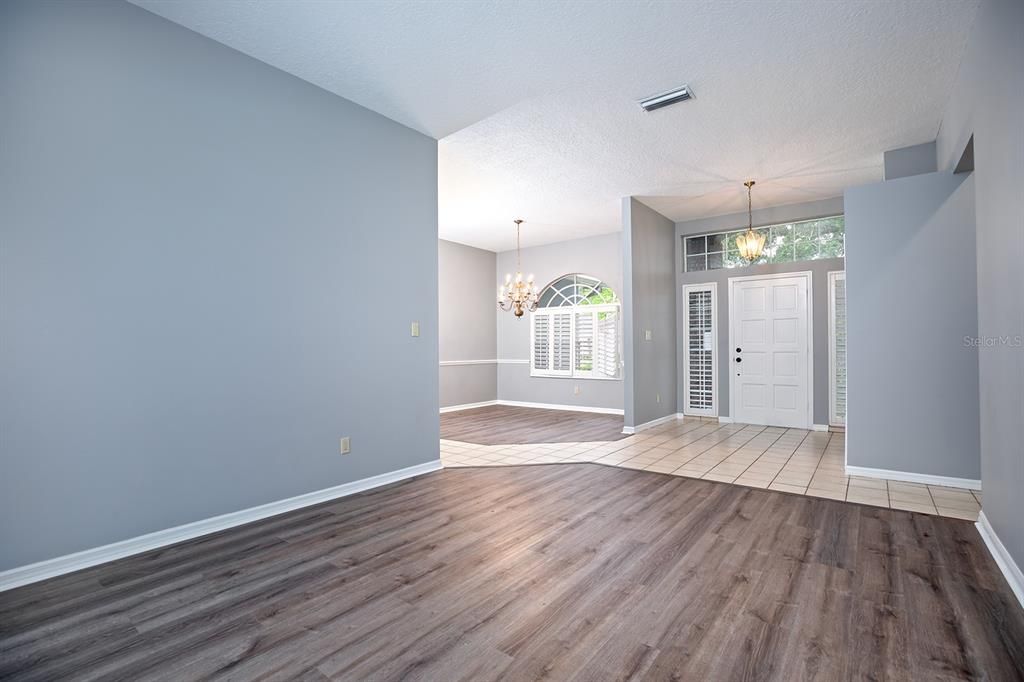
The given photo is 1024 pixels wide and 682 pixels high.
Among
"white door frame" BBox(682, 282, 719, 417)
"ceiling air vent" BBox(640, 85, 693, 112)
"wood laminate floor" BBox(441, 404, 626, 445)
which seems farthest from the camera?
"white door frame" BBox(682, 282, 719, 417)

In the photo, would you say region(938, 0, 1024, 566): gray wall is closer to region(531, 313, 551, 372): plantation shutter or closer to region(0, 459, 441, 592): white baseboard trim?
region(0, 459, 441, 592): white baseboard trim

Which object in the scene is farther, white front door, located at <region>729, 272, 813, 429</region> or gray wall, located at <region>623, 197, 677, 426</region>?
white front door, located at <region>729, 272, 813, 429</region>

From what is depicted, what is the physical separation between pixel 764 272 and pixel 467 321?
4.96m

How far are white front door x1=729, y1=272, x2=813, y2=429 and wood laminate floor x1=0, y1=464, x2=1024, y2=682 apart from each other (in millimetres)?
3532

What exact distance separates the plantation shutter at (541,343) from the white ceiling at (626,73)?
3917 millimetres

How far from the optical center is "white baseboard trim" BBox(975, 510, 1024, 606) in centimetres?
210

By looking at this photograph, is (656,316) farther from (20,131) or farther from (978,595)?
(20,131)

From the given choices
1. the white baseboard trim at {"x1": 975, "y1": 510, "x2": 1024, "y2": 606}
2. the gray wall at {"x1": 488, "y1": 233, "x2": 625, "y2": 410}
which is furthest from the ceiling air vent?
the gray wall at {"x1": 488, "y1": 233, "x2": 625, "y2": 410}

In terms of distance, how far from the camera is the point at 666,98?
12.0 feet

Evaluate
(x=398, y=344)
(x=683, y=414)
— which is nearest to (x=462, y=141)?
(x=398, y=344)

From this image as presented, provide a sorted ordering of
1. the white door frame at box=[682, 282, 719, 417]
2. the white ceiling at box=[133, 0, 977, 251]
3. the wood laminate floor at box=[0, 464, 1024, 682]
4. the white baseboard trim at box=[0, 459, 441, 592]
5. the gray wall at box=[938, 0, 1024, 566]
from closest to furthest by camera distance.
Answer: the wood laminate floor at box=[0, 464, 1024, 682]
the gray wall at box=[938, 0, 1024, 566]
the white baseboard trim at box=[0, 459, 441, 592]
the white ceiling at box=[133, 0, 977, 251]
the white door frame at box=[682, 282, 719, 417]

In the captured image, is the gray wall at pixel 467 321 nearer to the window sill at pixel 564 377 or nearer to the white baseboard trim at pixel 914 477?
the window sill at pixel 564 377

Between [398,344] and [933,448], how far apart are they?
4472mm

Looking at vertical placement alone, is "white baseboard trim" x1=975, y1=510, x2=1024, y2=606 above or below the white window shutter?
below
